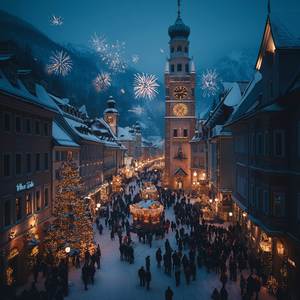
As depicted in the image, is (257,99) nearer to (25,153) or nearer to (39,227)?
(25,153)

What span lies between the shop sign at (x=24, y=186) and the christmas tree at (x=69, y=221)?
1.93 m

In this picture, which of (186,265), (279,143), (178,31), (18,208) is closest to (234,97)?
(279,143)

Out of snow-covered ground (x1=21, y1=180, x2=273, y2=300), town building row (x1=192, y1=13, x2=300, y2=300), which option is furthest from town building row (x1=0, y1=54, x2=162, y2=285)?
town building row (x1=192, y1=13, x2=300, y2=300)

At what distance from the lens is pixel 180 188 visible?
240 feet

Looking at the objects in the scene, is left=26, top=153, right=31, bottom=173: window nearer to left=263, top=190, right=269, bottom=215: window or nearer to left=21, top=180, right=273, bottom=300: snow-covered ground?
left=21, top=180, right=273, bottom=300: snow-covered ground

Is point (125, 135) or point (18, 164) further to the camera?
point (125, 135)

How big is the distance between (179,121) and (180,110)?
2215mm

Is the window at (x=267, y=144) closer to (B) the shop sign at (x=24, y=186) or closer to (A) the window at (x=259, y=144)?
(A) the window at (x=259, y=144)

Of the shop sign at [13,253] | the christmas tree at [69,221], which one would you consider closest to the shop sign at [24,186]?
the christmas tree at [69,221]

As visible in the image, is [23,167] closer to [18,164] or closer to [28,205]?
[18,164]

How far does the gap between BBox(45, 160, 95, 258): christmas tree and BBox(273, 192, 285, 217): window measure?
41.5ft

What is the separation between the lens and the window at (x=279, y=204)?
1977 centimetres

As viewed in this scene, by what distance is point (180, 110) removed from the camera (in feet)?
243

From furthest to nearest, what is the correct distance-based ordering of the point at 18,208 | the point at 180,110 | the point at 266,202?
the point at 180,110, the point at 18,208, the point at 266,202
